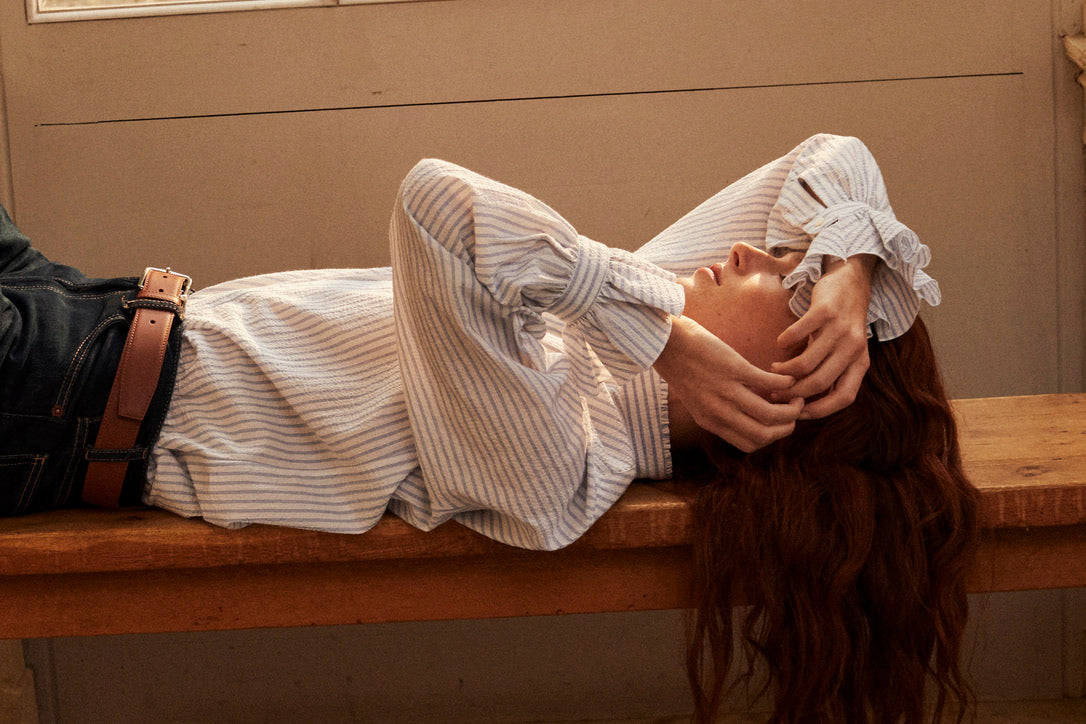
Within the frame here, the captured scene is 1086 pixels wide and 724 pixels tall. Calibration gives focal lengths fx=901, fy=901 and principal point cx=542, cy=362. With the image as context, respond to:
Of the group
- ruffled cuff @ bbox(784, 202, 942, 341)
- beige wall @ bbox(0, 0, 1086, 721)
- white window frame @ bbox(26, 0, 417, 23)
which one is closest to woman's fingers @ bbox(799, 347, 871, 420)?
ruffled cuff @ bbox(784, 202, 942, 341)

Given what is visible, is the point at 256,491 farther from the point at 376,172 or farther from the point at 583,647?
the point at 583,647

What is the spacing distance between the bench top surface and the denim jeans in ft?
0.18

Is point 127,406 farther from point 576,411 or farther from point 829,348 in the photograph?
point 829,348

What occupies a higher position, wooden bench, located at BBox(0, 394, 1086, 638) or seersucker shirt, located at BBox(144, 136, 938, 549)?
seersucker shirt, located at BBox(144, 136, 938, 549)

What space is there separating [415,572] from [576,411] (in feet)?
1.06

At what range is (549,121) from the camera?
211cm

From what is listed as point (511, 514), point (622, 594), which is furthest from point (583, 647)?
point (511, 514)

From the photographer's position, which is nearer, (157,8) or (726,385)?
(726,385)

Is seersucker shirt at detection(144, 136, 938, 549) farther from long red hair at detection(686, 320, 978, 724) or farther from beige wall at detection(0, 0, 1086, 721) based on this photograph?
beige wall at detection(0, 0, 1086, 721)

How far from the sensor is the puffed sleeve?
106cm

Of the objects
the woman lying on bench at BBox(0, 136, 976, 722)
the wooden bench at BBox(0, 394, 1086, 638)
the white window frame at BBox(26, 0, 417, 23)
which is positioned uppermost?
the white window frame at BBox(26, 0, 417, 23)

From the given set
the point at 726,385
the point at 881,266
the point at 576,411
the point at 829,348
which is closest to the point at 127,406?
the point at 576,411

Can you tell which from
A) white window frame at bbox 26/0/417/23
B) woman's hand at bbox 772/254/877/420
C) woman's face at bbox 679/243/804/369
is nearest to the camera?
woman's hand at bbox 772/254/877/420

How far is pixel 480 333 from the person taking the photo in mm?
1071
